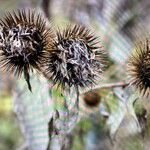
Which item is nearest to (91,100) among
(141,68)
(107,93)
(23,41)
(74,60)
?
(107,93)

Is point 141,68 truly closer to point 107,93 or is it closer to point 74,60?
point 74,60

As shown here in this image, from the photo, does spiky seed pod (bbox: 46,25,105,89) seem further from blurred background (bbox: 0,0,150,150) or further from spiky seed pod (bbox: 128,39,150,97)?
blurred background (bbox: 0,0,150,150)

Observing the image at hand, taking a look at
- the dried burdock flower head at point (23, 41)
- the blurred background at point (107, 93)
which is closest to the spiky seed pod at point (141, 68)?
the blurred background at point (107, 93)

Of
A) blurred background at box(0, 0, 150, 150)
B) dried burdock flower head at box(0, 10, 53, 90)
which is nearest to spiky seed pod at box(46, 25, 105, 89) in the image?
dried burdock flower head at box(0, 10, 53, 90)

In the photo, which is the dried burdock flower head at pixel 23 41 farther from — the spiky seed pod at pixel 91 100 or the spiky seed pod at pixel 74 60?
the spiky seed pod at pixel 91 100

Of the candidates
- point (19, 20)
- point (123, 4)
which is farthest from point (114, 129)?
point (123, 4)

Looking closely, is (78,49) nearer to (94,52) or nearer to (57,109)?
(94,52)

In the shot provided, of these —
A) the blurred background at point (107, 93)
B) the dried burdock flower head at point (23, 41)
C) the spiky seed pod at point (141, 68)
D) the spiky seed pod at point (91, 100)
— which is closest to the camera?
the dried burdock flower head at point (23, 41)
